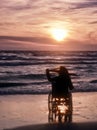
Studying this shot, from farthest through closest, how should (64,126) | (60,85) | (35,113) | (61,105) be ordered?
(35,113) → (61,105) → (60,85) → (64,126)

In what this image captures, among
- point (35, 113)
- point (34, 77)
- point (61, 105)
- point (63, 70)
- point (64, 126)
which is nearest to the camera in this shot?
point (64, 126)

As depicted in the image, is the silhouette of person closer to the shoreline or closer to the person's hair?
the person's hair

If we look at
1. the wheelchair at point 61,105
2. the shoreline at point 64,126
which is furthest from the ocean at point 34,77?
the shoreline at point 64,126

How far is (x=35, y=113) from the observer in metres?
13.6

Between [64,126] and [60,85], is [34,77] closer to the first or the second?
[60,85]

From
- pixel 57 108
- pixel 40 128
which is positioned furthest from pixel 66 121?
pixel 40 128

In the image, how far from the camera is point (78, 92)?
69.1ft

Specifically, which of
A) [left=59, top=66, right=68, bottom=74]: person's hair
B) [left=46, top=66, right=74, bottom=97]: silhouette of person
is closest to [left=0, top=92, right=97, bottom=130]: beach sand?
[left=46, top=66, right=74, bottom=97]: silhouette of person

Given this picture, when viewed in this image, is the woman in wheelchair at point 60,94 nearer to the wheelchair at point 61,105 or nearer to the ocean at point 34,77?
the wheelchair at point 61,105

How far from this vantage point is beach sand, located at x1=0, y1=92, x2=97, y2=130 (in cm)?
1025

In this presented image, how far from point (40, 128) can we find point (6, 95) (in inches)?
380

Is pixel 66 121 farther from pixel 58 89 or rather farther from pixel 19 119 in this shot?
pixel 19 119

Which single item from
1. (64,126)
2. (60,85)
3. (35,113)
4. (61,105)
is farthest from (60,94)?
(35,113)

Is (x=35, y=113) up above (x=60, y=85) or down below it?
below
